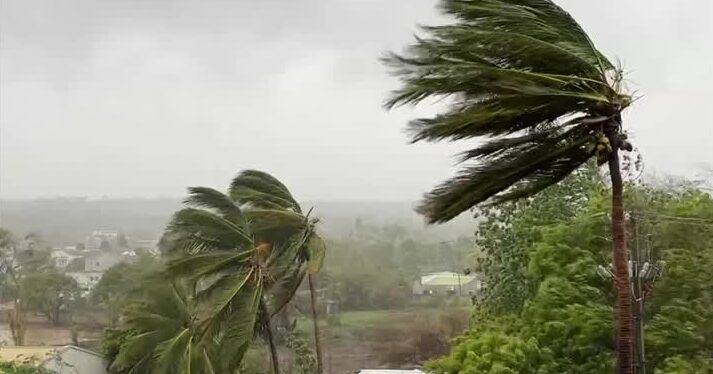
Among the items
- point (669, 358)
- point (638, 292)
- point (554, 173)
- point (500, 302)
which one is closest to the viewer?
point (554, 173)

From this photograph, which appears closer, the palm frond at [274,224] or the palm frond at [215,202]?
the palm frond at [215,202]

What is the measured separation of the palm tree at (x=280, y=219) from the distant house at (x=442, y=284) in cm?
1097

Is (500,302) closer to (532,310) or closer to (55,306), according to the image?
(532,310)

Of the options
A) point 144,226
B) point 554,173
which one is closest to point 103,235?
point 144,226

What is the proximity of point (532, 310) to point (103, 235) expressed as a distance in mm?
26634

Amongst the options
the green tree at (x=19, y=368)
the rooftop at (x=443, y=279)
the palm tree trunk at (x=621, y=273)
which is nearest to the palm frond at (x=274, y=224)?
the green tree at (x=19, y=368)

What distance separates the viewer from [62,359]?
11422 millimetres

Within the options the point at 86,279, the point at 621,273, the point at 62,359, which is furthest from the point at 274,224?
the point at 86,279

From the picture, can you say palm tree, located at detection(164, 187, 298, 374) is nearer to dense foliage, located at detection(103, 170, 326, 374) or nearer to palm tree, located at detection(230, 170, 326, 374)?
dense foliage, located at detection(103, 170, 326, 374)

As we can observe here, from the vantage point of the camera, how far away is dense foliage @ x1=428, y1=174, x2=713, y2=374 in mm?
5730

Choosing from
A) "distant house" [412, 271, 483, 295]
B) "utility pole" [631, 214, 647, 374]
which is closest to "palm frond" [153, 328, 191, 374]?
"utility pole" [631, 214, 647, 374]

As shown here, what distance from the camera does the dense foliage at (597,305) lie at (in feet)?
18.8

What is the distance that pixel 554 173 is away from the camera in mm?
3869

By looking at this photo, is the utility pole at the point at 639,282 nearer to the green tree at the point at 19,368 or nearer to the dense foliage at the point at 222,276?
the dense foliage at the point at 222,276
